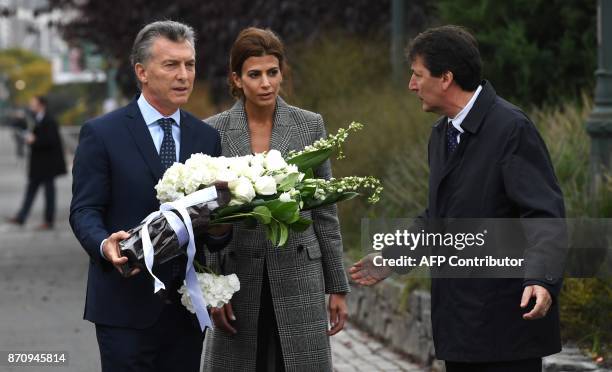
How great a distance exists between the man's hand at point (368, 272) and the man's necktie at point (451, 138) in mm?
535

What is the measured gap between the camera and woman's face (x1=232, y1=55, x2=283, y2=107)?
507 centimetres

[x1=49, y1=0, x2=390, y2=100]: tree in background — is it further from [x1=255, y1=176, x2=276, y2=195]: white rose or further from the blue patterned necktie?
[x1=255, y1=176, x2=276, y2=195]: white rose

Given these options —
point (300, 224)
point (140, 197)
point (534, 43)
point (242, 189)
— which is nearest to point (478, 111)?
point (300, 224)

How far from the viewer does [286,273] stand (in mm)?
5102

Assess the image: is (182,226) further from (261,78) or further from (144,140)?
(261,78)

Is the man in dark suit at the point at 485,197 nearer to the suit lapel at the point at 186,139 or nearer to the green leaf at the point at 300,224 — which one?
the green leaf at the point at 300,224

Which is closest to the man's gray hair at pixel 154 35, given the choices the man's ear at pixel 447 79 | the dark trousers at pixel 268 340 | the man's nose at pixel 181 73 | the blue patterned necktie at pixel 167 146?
the man's nose at pixel 181 73

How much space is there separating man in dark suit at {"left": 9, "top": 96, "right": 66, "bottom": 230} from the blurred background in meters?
0.48

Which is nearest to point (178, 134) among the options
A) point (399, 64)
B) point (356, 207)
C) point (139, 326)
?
point (139, 326)

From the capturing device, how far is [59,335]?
9.24 m

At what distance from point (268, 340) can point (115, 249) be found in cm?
124

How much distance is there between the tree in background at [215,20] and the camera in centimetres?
1789

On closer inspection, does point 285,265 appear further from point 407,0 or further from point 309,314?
point 407,0

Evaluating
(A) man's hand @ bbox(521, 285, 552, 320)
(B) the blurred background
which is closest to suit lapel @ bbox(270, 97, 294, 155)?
(B) the blurred background
